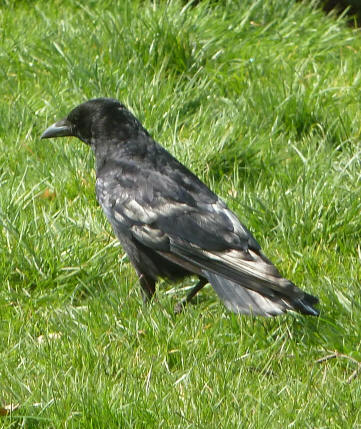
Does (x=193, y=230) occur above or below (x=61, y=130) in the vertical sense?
above

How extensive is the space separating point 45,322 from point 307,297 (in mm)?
1180

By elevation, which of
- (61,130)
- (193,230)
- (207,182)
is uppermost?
(193,230)

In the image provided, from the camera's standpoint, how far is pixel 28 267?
186 inches

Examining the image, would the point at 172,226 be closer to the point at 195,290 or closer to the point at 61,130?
the point at 195,290

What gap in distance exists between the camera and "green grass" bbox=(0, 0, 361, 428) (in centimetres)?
367

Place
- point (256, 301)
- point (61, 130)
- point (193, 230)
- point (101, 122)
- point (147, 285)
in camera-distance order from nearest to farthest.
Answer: point (256, 301) < point (193, 230) < point (147, 285) < point (101, 122) < point (61, 130)

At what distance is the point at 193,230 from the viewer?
4484 mm

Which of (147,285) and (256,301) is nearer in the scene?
(256,301)

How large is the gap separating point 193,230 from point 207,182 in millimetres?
1058

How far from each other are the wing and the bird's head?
265 millimetres

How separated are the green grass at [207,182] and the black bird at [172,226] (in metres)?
0.14

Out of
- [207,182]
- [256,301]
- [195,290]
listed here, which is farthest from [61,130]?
[256,301]

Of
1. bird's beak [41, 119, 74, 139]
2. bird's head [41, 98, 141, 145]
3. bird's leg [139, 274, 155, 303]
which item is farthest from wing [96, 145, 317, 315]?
bird's beak [41, 119, 74, 139]

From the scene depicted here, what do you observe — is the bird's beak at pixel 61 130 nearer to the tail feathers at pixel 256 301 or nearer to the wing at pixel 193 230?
the wing at pixel 193 230
